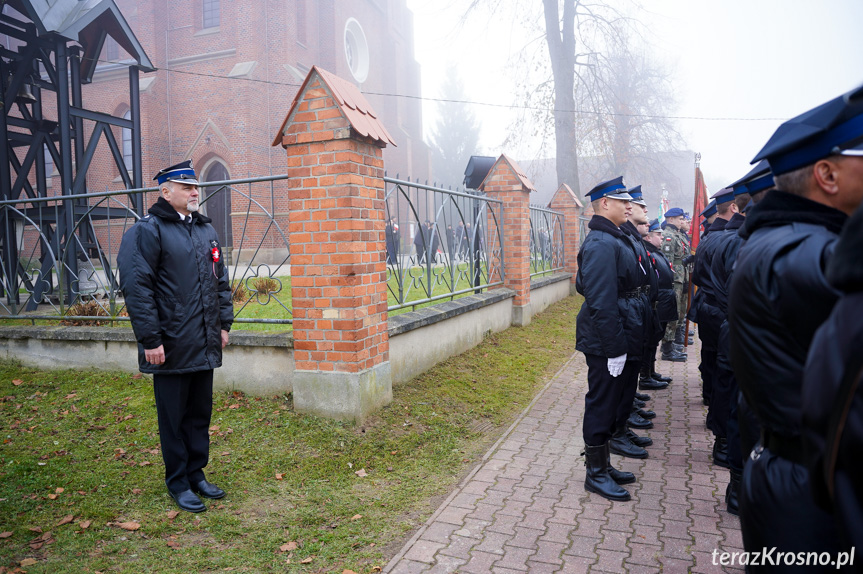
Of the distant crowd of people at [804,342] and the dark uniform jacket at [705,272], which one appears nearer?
the distant crowd of people at [804,342]

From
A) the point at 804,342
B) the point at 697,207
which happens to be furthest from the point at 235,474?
the point at 697,207

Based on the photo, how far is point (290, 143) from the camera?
4711 mm

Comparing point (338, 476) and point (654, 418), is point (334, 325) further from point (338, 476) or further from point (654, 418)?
point (654, 418)

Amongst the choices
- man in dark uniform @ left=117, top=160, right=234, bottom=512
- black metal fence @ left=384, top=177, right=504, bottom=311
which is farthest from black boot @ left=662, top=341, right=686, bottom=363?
man in dark uniform @ left=117, top=160, right=234, bottom=512

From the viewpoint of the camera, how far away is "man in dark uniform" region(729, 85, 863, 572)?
1.39 metres

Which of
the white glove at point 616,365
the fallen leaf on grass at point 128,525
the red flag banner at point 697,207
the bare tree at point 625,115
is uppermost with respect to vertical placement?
the bare tree at point 625,115

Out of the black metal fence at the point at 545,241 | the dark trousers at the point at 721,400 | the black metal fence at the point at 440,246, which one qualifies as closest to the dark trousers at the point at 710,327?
the dark trousers at the point at 721,400

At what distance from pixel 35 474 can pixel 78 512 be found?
0.76 meters

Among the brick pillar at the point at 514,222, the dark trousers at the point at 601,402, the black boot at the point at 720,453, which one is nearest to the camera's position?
the dark trousers at the point at 601,402

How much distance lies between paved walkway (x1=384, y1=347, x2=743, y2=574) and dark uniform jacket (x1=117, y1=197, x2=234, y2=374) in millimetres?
1719

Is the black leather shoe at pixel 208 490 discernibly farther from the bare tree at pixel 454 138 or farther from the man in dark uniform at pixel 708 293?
the bare tree at pixel 454 138

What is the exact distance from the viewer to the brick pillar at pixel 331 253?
454 centimetres

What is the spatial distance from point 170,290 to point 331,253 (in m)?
1.34

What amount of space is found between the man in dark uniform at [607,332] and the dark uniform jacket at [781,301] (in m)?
2.02
